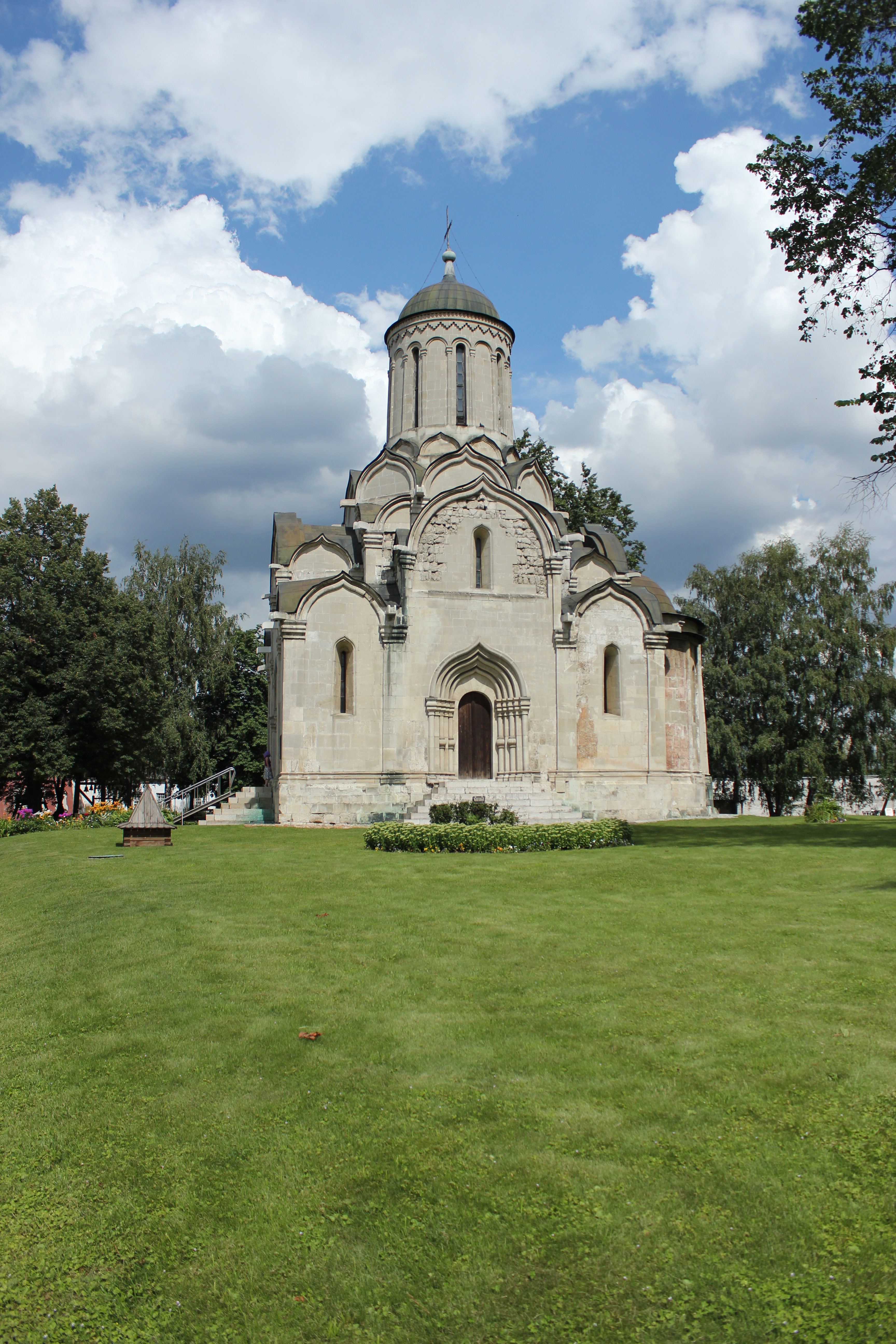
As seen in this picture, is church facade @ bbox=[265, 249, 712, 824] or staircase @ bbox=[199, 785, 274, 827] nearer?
church facade @ bbox=[265, 249, 712, 824]

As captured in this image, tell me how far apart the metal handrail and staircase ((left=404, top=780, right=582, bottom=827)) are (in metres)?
6.57

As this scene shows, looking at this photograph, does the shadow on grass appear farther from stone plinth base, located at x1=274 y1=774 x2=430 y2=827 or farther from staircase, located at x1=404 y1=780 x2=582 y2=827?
stone plinth base, located at x1=274 y1=774 x2=430 y2=827

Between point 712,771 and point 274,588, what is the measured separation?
2038cm

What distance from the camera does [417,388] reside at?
28.5 metres

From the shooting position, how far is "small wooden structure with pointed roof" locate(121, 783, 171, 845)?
16.6 metres

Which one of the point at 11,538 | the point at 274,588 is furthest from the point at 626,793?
the point at 11,538

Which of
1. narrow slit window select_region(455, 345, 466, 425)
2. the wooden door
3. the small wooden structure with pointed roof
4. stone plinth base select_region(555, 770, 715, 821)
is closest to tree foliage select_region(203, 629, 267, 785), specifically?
the wooden door

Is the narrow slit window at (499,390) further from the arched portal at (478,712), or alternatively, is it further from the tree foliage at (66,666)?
the tree foliage at (66,666)

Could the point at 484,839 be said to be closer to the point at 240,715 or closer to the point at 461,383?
the point at 461,383

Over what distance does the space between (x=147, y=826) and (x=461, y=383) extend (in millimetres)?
17940

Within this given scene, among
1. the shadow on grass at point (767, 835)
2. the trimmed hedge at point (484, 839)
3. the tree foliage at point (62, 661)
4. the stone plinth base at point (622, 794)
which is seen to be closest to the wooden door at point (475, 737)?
the stone plinth base at point (622, 794)

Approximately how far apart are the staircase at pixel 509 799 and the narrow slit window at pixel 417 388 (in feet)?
39.6

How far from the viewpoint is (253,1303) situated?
3105 millimetres

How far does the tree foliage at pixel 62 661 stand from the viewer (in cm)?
2667
